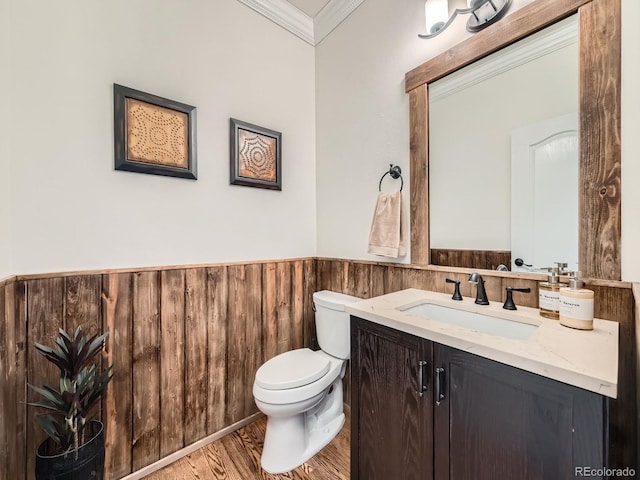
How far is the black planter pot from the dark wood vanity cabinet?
1022 mm

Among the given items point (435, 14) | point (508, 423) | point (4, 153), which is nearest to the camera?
point (508, 423)

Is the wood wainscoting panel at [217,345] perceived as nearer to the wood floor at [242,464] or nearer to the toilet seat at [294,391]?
the wood floor at [242,464]

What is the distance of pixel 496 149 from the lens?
1266mm

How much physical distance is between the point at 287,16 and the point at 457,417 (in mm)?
2417

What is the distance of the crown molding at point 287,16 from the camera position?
1.76 m

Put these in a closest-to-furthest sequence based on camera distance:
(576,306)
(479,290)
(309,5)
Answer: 1. (576,306)
2. (479,290)
3. (309,5)

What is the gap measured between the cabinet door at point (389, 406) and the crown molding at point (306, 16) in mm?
1975

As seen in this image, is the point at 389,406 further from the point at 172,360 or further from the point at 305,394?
the point at 172,360

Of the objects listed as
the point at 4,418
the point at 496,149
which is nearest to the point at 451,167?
the point at 496,149

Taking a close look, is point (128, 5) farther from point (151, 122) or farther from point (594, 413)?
point (594, 413)

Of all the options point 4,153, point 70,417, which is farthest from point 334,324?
point 4,153

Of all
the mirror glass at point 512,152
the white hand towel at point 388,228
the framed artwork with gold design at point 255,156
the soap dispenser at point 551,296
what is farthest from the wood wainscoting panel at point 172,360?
the soap dispenser at point 551,296

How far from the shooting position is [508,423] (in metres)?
0.70

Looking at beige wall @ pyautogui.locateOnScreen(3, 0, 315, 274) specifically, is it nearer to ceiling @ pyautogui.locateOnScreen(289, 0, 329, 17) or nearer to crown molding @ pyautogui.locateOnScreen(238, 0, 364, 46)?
crown molding @ pyautogui.locateOnScreen(238, 0, 364, 46)
